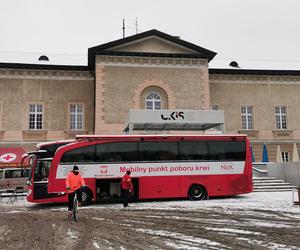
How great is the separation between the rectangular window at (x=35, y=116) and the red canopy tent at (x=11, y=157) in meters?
2.61

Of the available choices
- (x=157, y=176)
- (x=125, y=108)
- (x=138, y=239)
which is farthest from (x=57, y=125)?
(x=138, y=239)

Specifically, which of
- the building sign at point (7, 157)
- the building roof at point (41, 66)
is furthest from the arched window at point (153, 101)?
the building sign at point (7, 157)

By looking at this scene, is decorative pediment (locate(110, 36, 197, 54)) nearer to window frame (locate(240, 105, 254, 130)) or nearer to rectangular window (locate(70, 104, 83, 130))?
rectangular window (locate(70, 104, 83, 130))

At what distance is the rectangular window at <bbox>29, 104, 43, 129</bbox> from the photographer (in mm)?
29781

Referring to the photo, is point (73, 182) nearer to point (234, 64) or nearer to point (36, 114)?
point (36, 114)

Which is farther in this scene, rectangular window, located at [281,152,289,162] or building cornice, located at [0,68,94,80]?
rectangular window, located at [281,152,289,162]

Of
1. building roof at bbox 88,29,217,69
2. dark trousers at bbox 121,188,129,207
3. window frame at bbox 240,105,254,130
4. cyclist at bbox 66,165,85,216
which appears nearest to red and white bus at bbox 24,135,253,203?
dark trousers at bbox 121,188,129,207

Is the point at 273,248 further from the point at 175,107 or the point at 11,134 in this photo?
the point at 11,134

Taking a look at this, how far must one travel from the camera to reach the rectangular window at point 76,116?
99.6 ft

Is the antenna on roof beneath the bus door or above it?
above

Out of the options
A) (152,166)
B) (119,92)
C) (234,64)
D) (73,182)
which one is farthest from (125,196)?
(234,64)

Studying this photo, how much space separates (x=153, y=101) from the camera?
1141 inches

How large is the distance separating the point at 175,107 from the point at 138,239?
20774mm

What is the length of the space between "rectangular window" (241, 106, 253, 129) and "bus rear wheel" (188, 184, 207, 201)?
16.4 metres
